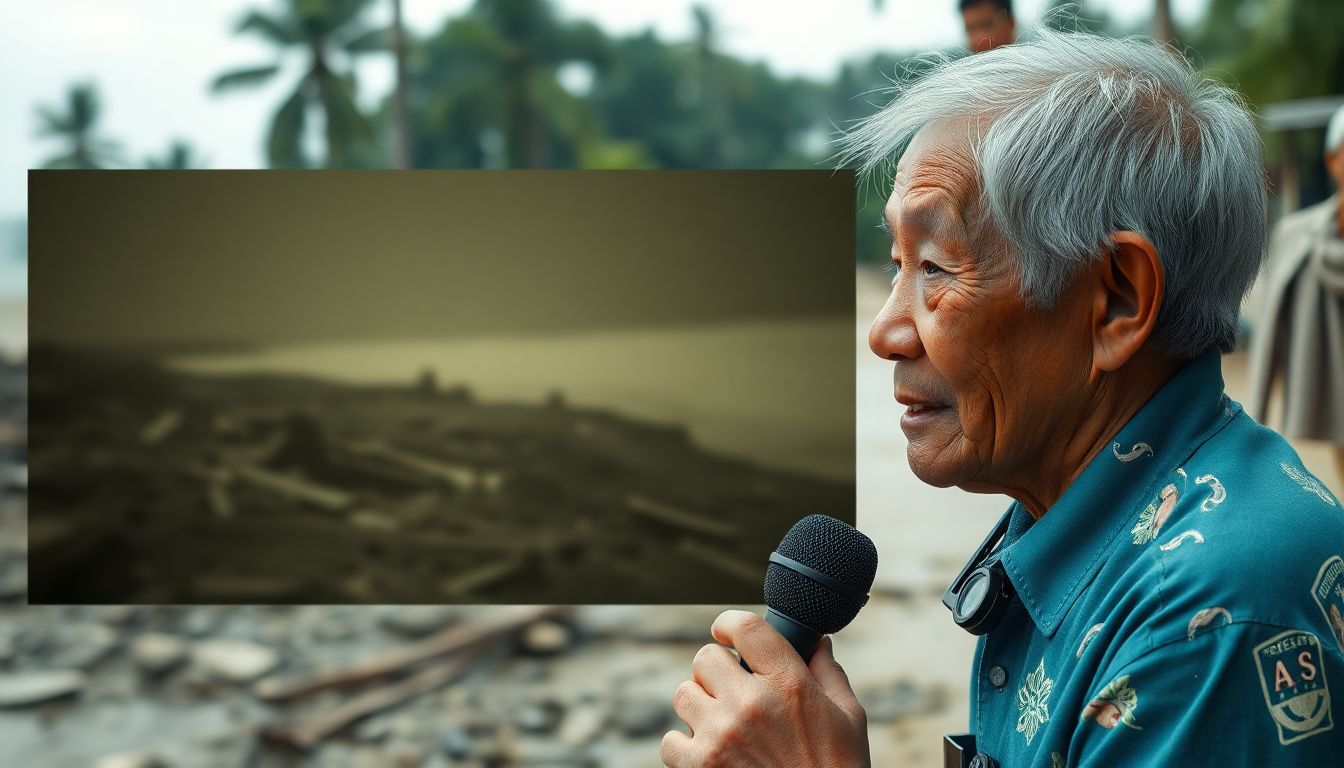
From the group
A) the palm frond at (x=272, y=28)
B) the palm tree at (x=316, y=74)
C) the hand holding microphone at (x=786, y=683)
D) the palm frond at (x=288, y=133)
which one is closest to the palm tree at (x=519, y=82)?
the palm tree at (x=316, y=74)

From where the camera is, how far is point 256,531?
6.75 ft

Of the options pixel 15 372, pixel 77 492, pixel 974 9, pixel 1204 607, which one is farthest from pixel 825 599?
pixel 15 372

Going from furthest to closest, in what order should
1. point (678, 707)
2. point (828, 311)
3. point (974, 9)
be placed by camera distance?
point (974, 9) < point (828, 311) < point (678, 707)

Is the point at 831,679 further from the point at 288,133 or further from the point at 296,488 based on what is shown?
the point at 288,133

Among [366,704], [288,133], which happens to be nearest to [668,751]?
[366,704]

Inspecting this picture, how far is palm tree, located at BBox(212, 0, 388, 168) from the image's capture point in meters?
26.8

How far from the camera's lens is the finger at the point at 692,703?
1.25 meters

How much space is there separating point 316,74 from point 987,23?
1119 inches

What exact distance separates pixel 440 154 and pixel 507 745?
3483 cm

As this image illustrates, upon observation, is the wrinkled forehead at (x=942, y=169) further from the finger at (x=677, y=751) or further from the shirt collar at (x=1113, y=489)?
the finger at (x=677, y=751)

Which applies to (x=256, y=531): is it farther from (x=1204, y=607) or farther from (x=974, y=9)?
(x=974, y=9)

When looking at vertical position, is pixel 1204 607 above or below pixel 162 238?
below

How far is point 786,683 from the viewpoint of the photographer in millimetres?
1213

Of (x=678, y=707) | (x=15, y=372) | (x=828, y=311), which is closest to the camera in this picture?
(x=678, y=707)
